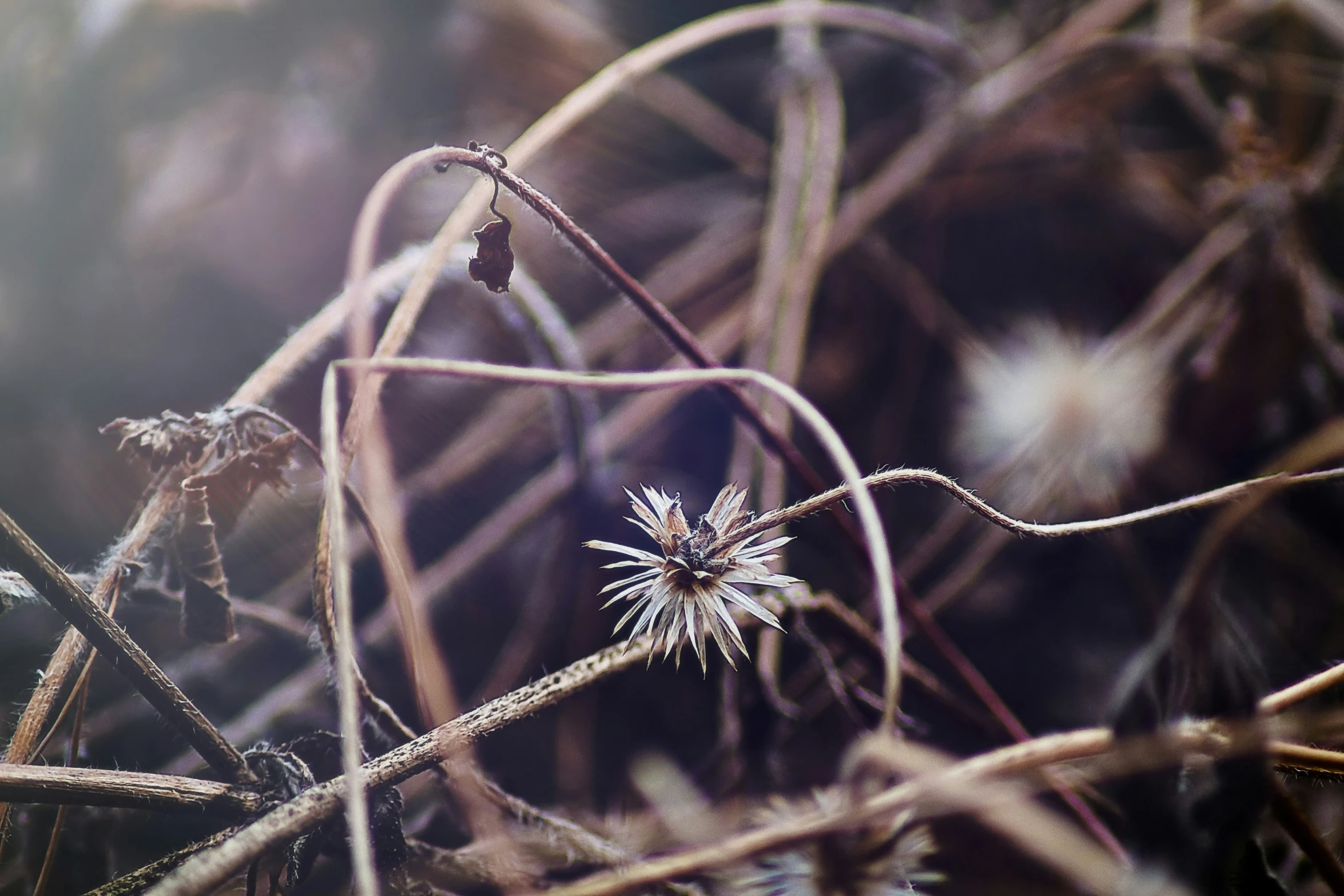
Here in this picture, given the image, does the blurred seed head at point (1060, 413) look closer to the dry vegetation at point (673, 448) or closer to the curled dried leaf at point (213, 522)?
the dry vegetation at point (673, 448)

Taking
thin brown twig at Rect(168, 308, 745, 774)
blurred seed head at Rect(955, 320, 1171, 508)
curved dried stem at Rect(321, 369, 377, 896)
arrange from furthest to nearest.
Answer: blurred seed head at Rect(955, 320, 1171, 508) < thin brown twig at Rect(168, 308, 745, 774) < curved dried stem at Rect(321, 369, 377, 896)

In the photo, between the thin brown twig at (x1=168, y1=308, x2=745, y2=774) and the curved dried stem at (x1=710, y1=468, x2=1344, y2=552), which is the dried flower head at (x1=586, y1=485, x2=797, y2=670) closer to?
the curved dried stem at (x1=710, y1=468, x2=1344, y2=552)

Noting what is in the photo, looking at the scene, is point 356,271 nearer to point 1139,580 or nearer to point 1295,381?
point 1139,580

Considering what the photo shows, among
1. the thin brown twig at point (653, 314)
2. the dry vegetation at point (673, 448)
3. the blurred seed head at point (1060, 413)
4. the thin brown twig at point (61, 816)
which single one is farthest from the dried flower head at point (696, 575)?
the blurred seed head at point (1060, 413)

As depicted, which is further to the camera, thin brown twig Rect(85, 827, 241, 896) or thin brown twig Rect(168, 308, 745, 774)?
thin brown twig Rect(168, 308, 745, 774)

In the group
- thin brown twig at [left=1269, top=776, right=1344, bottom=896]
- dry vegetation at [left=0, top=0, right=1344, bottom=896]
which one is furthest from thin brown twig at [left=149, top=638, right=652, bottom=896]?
thin brown twig at [left=1269, top=776, right=1344, bottom=896]

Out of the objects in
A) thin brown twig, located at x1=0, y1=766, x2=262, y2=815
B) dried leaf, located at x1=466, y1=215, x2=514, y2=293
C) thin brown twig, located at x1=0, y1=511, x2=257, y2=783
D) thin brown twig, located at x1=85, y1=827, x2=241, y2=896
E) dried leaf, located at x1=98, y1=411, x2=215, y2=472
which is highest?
dried leaf, located at x1=466, y1=215, x2=514, y2=293

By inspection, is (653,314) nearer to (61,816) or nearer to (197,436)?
(197,436)

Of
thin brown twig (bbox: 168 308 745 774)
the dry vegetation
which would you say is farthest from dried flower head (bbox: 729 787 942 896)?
thin brown twig (bbox: 168 308 745 774)

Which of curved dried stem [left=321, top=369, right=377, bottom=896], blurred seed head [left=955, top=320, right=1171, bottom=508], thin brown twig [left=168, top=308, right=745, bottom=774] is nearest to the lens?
curved dried stem [left=321, top=369, right=377, bottom=896]

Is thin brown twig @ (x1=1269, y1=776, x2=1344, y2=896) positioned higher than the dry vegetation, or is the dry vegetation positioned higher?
the dry vegetation
